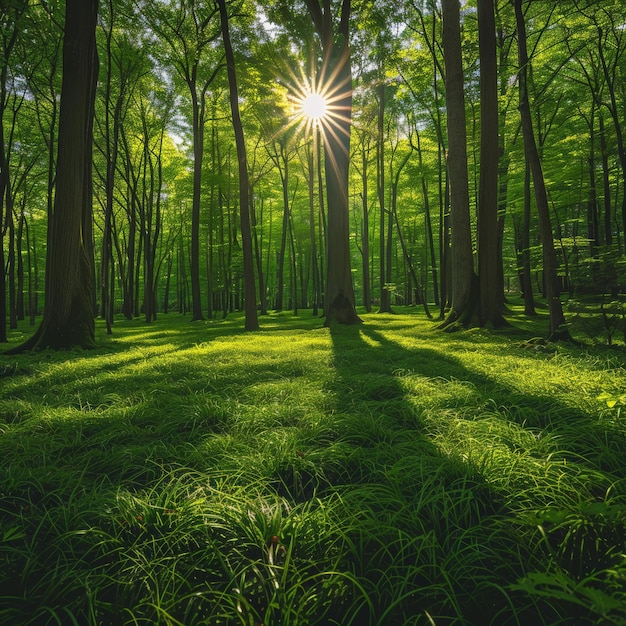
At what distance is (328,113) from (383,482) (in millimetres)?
12191

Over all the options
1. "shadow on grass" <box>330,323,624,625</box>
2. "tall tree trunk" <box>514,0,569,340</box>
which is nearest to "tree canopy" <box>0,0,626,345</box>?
"tall tree trunk" <box>514,0,569,340</box>

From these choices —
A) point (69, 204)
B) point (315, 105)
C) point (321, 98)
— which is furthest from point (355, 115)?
point (69, 204)

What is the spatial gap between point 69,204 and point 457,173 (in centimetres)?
895

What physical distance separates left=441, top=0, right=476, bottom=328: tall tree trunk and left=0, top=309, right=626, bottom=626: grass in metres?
4.66

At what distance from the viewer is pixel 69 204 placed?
6812mm

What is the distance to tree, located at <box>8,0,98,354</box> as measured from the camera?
6.76 meters

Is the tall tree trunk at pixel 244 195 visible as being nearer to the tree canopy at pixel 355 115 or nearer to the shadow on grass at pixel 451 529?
the tree canopy at pixel 355 115

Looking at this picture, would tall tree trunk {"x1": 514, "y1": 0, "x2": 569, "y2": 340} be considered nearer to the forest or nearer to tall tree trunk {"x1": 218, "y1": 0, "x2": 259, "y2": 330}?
the forest

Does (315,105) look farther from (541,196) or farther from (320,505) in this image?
(320,505)

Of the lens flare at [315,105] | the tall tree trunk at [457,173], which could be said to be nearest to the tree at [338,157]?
the lens flare at [315,105]

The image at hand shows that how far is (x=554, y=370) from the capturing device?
404 centimetres

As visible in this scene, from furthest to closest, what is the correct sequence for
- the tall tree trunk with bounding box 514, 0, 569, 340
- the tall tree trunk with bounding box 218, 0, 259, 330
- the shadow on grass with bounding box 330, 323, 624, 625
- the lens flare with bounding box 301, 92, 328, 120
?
1. the lens flare with bounding box 301, 92, 328, 120
2. the tall tree trunk with bounding box 218, 0, 259, 330
3. the tall tree trunk with bounding box 514, 0, 569, 340
4. the shadow on grass with bounding box 330, 323, 624, 625

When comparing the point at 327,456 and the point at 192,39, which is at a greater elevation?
the point at 192,39

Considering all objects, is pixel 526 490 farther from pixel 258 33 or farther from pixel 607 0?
pixel 258 33
